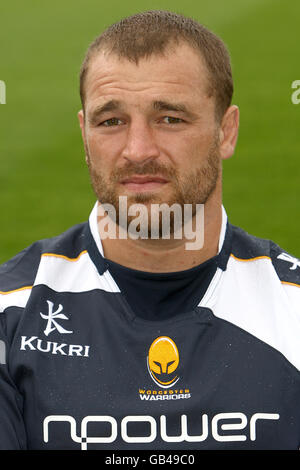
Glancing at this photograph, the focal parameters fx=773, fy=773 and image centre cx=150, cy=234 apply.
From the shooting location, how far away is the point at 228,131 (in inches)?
112

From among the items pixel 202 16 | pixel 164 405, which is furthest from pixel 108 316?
pixel 202 16

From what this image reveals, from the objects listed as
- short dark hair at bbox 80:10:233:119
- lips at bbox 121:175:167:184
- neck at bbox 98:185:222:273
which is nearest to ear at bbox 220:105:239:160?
short dark hair at bbox 80:10:233:119

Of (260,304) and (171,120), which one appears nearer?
(171,120)

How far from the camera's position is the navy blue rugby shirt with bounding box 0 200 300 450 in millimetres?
2408

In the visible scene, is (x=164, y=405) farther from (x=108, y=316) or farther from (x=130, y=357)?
(x=108, y=316)

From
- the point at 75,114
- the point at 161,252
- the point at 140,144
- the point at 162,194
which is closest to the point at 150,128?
the point at 140,144

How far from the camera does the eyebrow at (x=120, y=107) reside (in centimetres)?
246

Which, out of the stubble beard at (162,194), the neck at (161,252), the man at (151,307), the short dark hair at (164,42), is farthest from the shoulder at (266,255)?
the short dark hair at (164,42)

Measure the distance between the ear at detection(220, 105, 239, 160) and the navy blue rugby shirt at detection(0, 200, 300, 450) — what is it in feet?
1.38

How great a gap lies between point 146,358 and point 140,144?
2.24ft

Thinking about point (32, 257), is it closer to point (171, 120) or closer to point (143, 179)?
point (143, 179)

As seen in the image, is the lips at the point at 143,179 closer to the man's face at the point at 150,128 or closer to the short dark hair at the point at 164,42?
the man's face at the point at 150,128

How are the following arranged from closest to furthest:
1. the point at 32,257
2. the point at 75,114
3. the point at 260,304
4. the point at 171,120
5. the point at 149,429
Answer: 1. the point at 149,429
2. the point at 171,120
3. the point at 260,304
4. the point at 32,257
5. the point at 75,114

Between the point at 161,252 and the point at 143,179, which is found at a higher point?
the point at 143,179
